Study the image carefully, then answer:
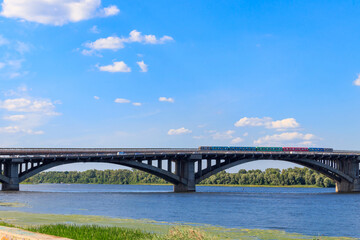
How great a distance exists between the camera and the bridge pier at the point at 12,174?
306 feet

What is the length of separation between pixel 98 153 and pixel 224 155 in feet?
99.8

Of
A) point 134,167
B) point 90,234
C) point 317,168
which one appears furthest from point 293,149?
point 90,234

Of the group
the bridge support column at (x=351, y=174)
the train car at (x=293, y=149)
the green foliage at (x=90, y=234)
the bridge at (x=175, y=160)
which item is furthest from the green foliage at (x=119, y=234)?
the bridge support column at (x=351, y=174)

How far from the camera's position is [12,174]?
3698 inches

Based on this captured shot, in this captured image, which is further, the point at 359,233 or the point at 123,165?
the point at 123,165

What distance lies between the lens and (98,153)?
327 feet

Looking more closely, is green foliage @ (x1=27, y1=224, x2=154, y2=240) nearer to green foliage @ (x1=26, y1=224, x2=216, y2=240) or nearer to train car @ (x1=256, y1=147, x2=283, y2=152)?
green foliage @ (x1=26, y1=224, x2=216, y2=240)

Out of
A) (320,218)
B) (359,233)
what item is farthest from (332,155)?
(359,233)

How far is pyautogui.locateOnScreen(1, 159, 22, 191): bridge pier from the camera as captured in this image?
306 ft

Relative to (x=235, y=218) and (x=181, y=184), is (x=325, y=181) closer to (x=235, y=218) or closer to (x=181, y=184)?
(x=181, y=184)

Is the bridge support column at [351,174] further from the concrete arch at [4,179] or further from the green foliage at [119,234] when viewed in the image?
the green foliage at [119,234]

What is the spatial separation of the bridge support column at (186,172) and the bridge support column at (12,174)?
36.4 meters

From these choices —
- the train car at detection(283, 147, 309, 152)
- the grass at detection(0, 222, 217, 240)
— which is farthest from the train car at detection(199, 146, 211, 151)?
the grass at detection(0, 222, 217, 240)

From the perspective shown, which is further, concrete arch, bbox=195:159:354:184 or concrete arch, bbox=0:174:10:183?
concrete arch, bbox=195:159:354:184
